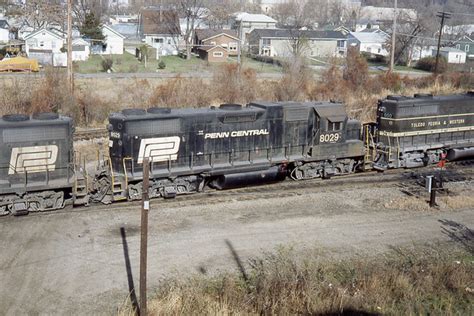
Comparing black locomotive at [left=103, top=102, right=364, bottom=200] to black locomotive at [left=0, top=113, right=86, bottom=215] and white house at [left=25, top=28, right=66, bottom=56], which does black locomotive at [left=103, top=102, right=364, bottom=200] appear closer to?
black locomotive at [left=0, top=113, right=86, bottom=215]

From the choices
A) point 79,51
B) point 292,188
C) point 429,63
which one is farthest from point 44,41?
point 429,63

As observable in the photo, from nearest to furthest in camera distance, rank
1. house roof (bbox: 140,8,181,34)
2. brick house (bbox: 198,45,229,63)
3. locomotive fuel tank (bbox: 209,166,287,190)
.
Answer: locomotive fuel tank (bbox: 209,166,287,190)
brick house (bbox: 198,45,229,63)
house roof (bbox: 140,8,181,34)

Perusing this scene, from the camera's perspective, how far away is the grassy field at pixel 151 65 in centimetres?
5138

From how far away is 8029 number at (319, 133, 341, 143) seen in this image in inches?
875

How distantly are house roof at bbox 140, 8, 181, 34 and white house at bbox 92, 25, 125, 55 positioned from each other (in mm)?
11415

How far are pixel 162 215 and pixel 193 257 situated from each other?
3540 mm

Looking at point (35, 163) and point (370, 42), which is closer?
point (35, 163)

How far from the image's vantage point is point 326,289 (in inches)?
488

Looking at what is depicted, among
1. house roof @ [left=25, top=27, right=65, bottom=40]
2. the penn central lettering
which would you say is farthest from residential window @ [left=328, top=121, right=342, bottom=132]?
house roof @ [left=25, top=27, right=65, bottom=40]

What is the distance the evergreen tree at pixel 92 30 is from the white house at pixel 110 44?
0.58 m

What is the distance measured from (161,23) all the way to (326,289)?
2796 inches

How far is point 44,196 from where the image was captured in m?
17.7

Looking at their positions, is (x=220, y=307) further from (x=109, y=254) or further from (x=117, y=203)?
(x=117, y=203)

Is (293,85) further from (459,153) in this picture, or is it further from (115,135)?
(115,135)
